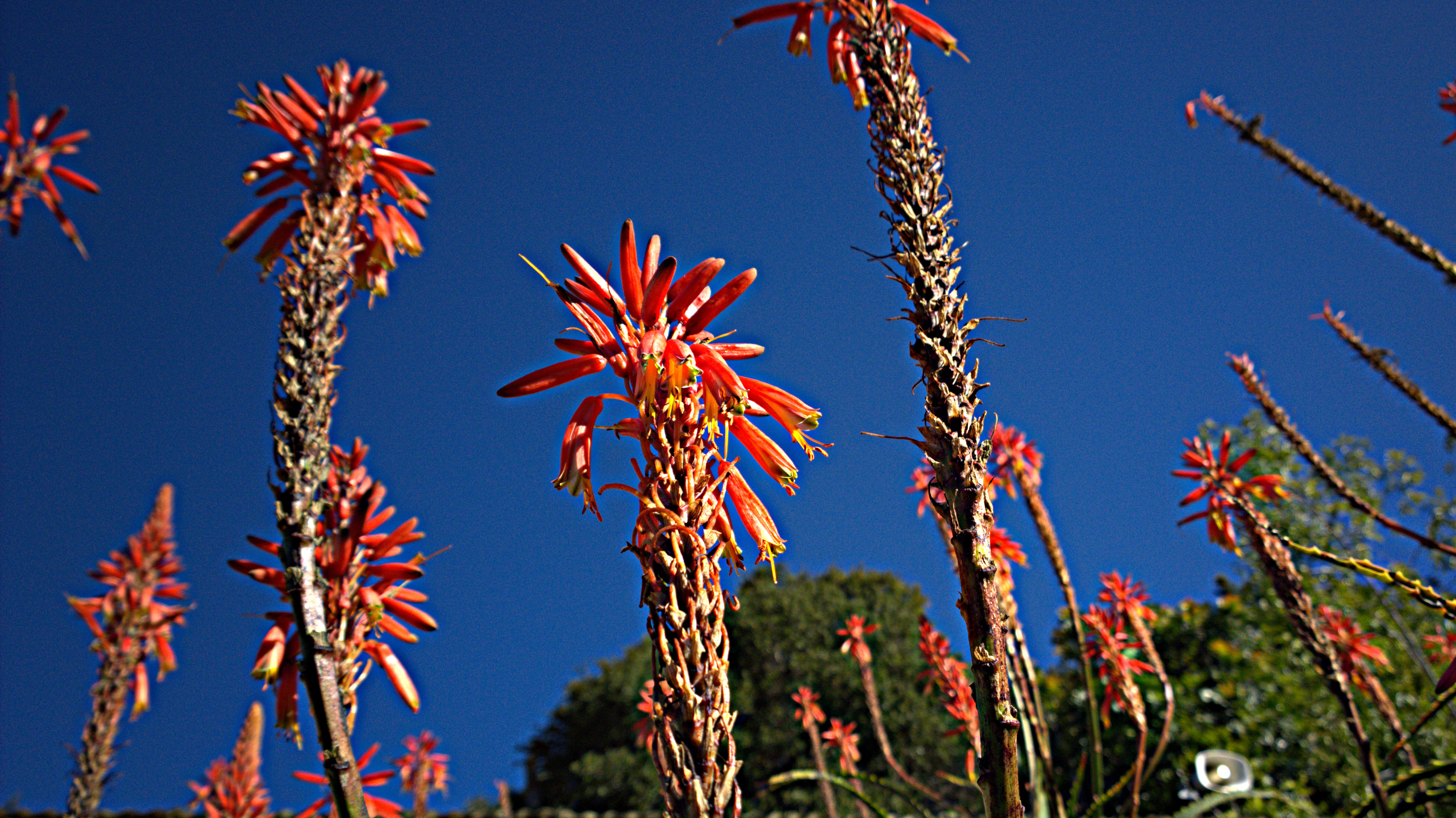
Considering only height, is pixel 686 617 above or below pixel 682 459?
below

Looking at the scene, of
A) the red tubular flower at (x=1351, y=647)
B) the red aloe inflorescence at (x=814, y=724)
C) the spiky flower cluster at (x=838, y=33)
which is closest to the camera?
the spiky flower cluster at (x=838, y=33)

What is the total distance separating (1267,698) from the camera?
428 inches

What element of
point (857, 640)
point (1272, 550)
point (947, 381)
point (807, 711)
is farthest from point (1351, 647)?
point (947, 381)

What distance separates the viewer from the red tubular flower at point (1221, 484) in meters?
4.79

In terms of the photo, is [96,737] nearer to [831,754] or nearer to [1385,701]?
[1385,701]

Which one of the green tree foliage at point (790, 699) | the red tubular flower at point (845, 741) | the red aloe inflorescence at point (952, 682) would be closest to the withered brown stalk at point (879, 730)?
the red tubular flower at point (845, 741)

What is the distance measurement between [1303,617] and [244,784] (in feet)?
21.4

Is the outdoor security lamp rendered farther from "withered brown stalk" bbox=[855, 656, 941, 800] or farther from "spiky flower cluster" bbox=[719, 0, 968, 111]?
"spiky flower cluster" bbox=[719, 0, 968, 111]

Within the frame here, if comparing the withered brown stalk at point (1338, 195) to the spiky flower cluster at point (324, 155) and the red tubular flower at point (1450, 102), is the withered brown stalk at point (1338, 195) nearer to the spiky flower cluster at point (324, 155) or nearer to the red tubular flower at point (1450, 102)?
the red tubular flower at point (1450, 102)

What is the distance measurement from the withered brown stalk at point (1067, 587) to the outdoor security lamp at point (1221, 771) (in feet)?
1.70

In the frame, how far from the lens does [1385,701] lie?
4844 millimetres

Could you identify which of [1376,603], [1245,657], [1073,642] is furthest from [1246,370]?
[1376,603]

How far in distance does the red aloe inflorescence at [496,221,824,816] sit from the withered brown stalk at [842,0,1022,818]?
0.38 meters

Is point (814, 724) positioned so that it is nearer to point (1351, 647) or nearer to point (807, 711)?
point (807, 711)
